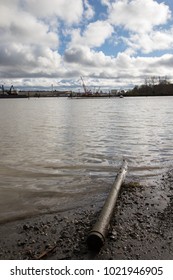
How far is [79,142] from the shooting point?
2069cm

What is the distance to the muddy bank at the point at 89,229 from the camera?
237 inches

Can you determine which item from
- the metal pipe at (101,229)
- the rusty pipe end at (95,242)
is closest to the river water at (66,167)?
the metal pipe at (101,229)

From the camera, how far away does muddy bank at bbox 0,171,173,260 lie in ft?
19.8

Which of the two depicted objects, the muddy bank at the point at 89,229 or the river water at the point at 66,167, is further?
the river water at the point at 66,167

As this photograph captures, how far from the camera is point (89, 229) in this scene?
6.97 metres

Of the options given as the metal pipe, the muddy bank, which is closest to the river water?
the muddy bank

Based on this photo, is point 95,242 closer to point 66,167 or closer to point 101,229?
point 101,229

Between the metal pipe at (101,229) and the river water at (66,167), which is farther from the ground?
the metal pipe at (101,229)

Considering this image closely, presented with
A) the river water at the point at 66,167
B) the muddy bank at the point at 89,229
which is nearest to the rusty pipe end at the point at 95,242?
the muddy bank at the point at 89,229

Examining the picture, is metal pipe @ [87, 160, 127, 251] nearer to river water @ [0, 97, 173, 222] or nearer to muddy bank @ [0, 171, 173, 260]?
muddy bank @ [0, 171, 173, 260]

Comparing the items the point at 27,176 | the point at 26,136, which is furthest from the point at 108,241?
the point at 26,136

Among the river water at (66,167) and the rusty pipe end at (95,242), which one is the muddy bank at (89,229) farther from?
the river water at (66,167)

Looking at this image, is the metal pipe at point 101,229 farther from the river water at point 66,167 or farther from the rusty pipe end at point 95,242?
the river water at point 66,167

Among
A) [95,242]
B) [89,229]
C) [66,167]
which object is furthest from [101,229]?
[66,167]
